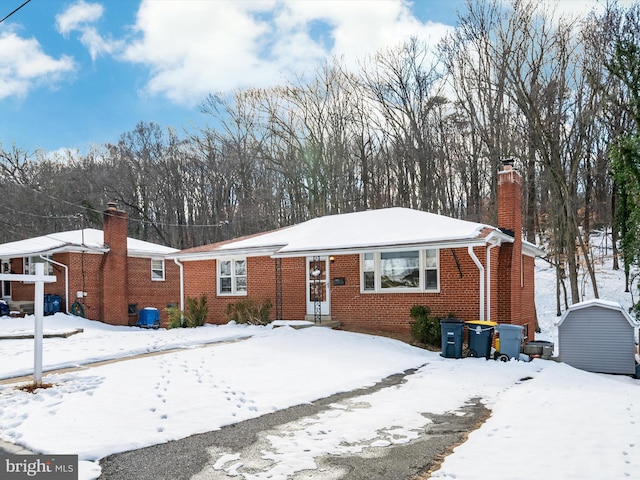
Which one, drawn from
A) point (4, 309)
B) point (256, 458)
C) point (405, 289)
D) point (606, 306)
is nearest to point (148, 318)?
point (4, 309)

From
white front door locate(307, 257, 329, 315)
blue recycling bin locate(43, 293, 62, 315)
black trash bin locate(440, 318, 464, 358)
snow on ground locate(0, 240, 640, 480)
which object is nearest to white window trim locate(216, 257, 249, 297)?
white front door locate(307, 257, 329, 315)

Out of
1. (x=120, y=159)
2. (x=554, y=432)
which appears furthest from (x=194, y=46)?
(x=120, y=159)

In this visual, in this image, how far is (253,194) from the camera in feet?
116

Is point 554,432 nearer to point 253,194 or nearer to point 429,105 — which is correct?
point 429,105

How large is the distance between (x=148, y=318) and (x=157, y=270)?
2916 mm

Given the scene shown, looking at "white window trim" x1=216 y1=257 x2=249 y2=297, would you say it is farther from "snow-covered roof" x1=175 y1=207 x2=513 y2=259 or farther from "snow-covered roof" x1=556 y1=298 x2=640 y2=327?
"snow-covered roof" x1=556 y1=298 x2=640 y2=327

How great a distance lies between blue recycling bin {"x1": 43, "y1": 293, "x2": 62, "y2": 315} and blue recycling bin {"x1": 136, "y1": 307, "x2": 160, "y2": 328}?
3726mm

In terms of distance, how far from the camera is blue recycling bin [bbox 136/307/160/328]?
24.2 meters

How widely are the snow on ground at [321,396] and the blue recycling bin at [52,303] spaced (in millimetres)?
9343

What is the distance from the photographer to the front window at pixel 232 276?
18.2 meters

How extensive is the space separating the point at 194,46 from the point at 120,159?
27470 millimetres

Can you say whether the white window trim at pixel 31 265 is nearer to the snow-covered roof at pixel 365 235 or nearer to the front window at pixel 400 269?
the snow-covered roof at pixel 365 235

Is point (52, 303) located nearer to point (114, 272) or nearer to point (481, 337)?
point (114, 272)

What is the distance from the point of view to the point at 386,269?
15.0m
